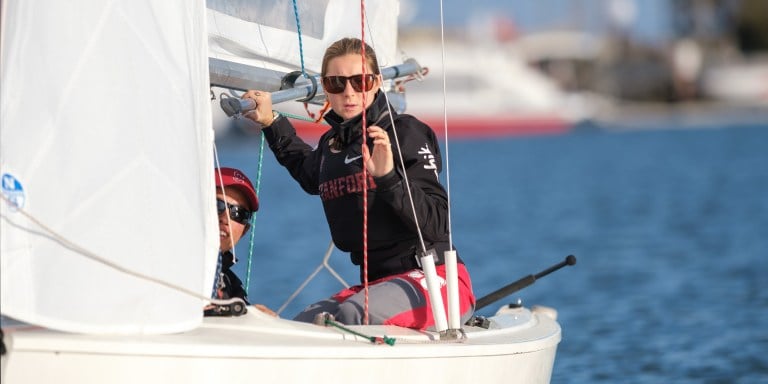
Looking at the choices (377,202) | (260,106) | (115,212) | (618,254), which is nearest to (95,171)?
(115,212)

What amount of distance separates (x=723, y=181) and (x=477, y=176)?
27.1 feet

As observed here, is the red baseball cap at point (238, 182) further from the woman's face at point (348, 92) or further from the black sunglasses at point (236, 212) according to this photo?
the woman's face at point (348, 92)

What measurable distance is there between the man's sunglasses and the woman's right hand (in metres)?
0.44

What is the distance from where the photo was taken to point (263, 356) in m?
3.72

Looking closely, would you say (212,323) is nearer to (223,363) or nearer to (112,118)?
(223,363)

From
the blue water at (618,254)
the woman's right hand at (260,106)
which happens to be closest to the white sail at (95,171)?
the woman's right hand at (260,106)

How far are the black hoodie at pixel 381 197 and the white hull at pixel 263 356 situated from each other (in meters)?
0.33

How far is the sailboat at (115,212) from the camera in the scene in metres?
3.48

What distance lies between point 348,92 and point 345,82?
0.03 metres

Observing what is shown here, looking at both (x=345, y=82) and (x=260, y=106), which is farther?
(x=260, y=106)

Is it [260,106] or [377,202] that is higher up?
[260,106]

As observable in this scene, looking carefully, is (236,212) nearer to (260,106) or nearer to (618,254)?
(260,106)

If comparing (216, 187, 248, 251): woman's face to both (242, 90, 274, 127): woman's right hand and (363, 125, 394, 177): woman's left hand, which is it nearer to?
(242, 90, 274, 127): woman's right hand

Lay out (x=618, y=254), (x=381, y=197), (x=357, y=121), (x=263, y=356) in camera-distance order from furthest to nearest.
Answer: (x=618, y=254), (x=357, y=121), (x=381, y=197), (x=263, y=356)
